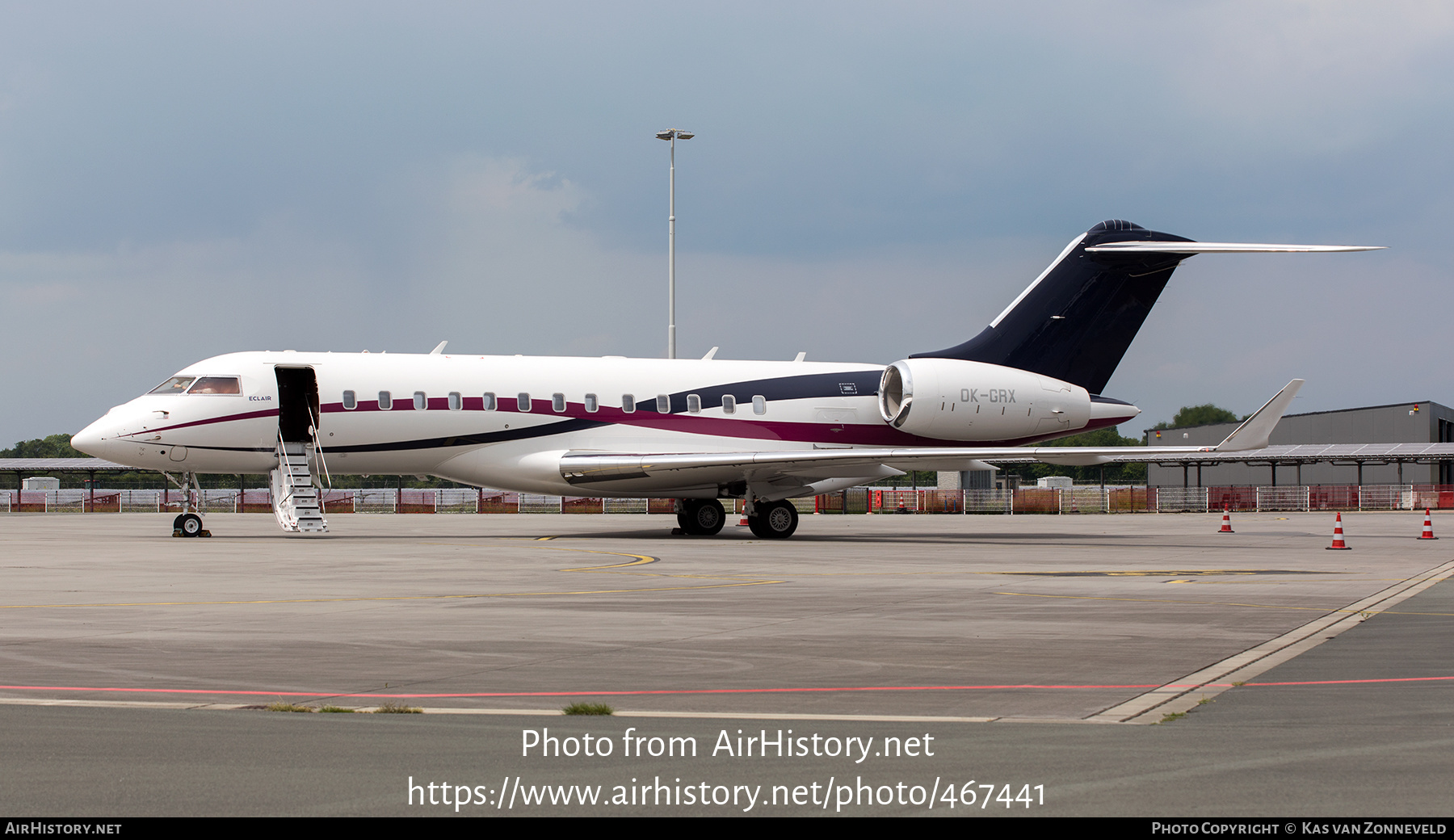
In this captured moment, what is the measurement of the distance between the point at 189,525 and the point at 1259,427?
22.9 meters

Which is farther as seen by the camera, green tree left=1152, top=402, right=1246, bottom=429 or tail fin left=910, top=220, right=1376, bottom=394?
green tree left=1152, top=402, right=1246, bottom=429

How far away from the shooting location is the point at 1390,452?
69.1 metres

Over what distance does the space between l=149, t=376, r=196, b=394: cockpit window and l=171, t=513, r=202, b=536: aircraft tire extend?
276cm

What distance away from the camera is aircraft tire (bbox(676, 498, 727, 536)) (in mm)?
33531

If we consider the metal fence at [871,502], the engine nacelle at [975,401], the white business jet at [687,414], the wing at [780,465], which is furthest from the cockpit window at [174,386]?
the metal fence at [871,502]

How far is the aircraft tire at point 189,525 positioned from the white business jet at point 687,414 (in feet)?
0.23

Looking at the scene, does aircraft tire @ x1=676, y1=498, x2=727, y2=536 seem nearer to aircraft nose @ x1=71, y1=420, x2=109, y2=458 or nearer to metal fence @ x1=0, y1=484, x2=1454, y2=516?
aircraft nose @ x1=71, y1=420, x2=109, y2=458

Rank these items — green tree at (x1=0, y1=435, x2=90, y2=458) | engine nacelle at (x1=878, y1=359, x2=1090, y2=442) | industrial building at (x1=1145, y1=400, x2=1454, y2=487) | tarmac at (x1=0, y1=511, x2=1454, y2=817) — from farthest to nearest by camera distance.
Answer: green tree at (x1=0, y1=435, x2=90, y2=458) < industrial building at (x1=1145, y1=400, x2=1454, y2=487) < engine nacelle at (x1=878, y1=359, x2=1090, y2=442) < tarmac at (x1=0, y1=511, x2=1454, y2=817)

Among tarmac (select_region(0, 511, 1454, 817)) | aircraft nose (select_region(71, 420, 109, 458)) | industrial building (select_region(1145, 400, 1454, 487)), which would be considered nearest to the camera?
tarmac (select_region(0, 511, 1454, 817))

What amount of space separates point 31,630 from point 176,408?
17.8m

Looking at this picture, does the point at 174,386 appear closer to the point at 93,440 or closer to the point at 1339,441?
the point at 93,440

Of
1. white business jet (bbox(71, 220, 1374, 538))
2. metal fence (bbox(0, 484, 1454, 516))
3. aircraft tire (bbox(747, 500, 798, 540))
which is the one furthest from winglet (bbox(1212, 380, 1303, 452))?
metal fence (bbox(0, 484, 1454, 516))

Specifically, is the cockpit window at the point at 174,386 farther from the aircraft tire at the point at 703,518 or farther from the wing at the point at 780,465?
the aircraft tire at the point at 703,518

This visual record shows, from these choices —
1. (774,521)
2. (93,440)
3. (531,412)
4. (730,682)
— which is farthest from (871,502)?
(730,682)
